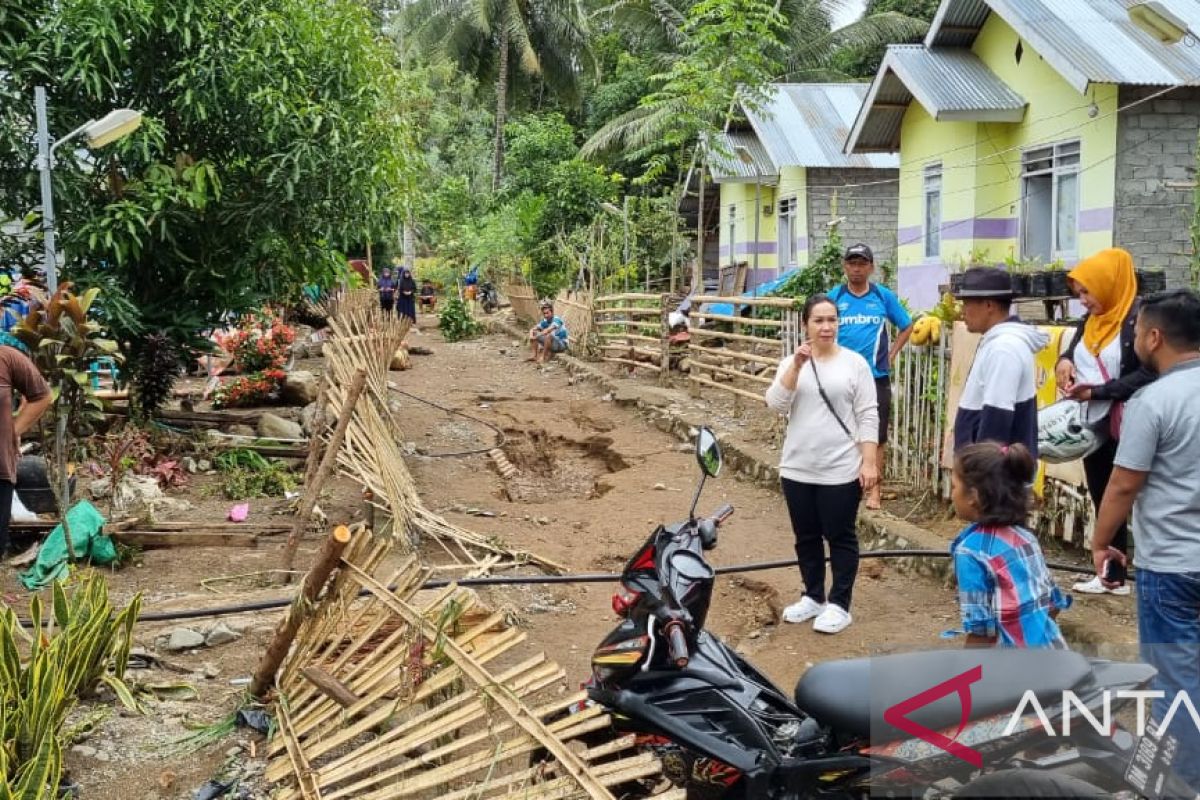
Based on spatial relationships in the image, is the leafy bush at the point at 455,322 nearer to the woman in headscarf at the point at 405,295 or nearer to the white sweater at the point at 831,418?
the woman in headscarf at the point at 405,295

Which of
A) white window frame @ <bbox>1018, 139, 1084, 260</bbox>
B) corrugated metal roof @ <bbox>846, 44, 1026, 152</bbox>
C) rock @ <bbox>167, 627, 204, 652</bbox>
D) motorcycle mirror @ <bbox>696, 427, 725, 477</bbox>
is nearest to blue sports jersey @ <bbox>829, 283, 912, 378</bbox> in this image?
motorcycle mirror @ <bbox>696, 427, 725, 477</bbox>

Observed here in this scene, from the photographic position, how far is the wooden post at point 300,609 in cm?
347

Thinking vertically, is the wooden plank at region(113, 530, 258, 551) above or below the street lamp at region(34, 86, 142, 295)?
below

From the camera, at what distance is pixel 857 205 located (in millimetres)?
18297

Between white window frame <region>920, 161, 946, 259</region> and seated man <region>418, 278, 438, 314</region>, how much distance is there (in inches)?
705

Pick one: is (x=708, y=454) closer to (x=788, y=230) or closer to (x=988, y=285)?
(x=988, y=285)

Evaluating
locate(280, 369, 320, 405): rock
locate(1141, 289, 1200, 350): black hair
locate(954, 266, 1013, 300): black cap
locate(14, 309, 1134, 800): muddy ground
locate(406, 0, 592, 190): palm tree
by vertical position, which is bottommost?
locate(14, 309, 1134, 800): muddy ground

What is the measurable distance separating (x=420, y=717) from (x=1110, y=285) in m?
3.43

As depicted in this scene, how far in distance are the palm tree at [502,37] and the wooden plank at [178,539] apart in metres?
22.7

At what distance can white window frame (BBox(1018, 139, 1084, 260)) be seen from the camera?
36.6ft

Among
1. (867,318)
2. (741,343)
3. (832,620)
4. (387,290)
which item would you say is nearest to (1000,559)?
(832,620)

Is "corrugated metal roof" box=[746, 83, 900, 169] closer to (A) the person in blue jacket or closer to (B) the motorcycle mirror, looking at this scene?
(A) the person in blue jacket

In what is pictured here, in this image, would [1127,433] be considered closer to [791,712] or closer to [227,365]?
[791,712]

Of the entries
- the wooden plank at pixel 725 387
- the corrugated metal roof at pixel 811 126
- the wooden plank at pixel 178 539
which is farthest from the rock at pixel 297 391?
the corrugated metal roof at pixel 811 126
